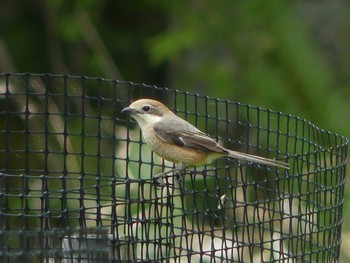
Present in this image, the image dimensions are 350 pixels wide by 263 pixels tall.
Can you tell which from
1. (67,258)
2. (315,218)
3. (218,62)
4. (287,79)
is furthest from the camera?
(218,62)

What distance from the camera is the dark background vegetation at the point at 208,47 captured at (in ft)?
19.1

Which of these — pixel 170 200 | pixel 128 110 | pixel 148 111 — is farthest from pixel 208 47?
pixel 170 200

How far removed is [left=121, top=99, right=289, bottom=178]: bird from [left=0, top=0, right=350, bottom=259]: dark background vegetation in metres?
0.92

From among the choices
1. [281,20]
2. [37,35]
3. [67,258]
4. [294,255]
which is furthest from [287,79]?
[37,35]

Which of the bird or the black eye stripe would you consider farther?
the black eye stripe

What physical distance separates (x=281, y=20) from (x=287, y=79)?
355 mm

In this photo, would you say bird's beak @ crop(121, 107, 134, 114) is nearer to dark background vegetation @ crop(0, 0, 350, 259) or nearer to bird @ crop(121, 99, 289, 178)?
bird @ crop(121, 99, 289, 178)

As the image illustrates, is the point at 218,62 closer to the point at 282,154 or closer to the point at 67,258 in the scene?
the point at 282,154

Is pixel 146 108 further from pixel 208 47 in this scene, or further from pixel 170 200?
pixel 208 47

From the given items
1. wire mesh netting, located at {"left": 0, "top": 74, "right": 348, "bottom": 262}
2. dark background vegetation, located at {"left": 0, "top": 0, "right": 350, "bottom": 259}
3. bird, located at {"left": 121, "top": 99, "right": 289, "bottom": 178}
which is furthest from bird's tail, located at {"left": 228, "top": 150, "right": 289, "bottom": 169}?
dark background vegetation, located at {"left": 0, "top": 0, "right": 350, "bottom": 259}

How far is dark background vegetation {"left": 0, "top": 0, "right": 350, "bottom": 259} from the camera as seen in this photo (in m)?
5.81

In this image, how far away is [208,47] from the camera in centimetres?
707

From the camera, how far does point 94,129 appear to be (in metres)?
7.14

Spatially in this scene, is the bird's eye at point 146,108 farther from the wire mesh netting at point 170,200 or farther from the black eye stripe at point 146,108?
the wire mesh netting at point 170,200
